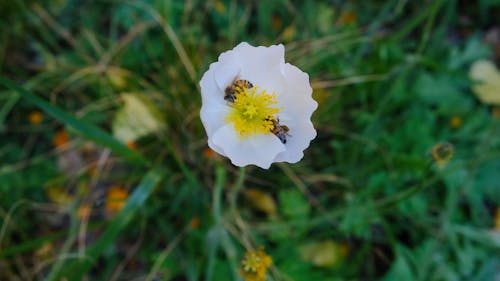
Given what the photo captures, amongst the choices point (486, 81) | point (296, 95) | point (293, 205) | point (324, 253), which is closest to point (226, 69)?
point (296, 95)

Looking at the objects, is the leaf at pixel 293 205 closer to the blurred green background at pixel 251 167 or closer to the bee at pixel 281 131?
the blurred green background at pixel 251 167

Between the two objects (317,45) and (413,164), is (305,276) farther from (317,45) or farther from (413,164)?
(317,45)

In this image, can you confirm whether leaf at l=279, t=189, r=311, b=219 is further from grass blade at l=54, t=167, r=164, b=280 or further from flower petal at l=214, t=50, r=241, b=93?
flower petal at l=214, t=50, r=241, b=93

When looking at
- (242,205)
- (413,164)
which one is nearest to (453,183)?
(413,164)

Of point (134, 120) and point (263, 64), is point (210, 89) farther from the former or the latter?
point (134, 120)

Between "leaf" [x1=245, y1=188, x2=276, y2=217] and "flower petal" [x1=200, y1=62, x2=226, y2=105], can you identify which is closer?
"flower petal" [x1=200, y1=62, x2=226, y2=105]

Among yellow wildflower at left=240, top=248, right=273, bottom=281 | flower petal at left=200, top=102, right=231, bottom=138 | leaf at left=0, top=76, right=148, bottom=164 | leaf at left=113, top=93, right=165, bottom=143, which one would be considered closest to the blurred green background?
leaf at left=113, top=93, right=165, bottom=143
